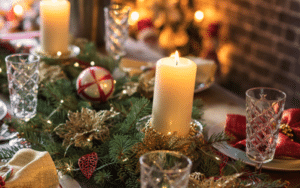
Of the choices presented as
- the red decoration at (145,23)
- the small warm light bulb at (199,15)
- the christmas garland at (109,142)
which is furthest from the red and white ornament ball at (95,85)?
the red decoration at (145,23)

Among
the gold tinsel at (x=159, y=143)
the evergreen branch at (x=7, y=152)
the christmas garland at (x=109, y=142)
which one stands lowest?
the evergreen branch at (x=7, y=152)

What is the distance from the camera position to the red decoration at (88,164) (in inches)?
25.6

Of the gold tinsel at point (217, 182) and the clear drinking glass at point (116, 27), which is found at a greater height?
the clear drinking glass at point (116, 27)

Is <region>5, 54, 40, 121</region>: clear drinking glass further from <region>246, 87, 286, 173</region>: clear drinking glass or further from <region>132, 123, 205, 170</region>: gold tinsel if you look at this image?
<region>246, 87, 286, 173</region>: clear drinking glass

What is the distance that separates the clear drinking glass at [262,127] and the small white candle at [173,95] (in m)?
0.11

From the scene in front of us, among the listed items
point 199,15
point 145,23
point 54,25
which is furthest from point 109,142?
point 145,23

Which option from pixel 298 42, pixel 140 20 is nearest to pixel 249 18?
pixel 298 42

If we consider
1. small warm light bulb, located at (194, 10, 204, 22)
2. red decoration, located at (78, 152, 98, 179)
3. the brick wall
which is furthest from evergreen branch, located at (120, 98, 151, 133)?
small warm light bulb, located at (194, 10, 204, 22)

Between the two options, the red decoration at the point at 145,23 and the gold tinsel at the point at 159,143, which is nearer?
the gold tinsel at the point at 159,143

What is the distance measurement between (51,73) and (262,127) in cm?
65

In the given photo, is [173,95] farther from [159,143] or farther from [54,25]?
[54,25]

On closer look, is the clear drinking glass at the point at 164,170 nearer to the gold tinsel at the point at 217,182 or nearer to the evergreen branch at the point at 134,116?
the gold tinsel at the point at 217,182

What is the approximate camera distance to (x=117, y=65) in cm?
117

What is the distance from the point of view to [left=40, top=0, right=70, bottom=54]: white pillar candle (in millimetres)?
1084
